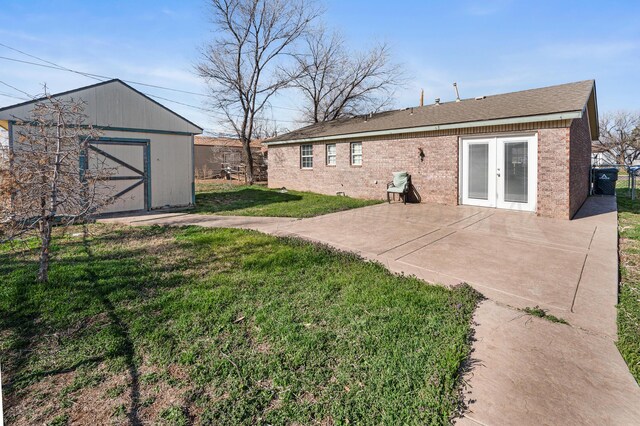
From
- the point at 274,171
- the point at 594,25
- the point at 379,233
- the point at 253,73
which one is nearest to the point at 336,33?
the point at 253,73

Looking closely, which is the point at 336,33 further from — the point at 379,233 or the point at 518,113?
the point at 379,233

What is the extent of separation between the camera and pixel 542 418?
196cm

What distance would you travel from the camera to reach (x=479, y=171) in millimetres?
9836

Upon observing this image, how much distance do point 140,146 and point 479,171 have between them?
1024 cm

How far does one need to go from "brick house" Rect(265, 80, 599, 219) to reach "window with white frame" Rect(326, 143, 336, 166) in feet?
0.07

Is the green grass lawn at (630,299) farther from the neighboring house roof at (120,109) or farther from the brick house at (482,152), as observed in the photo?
the neighboring house roof at (120,109)

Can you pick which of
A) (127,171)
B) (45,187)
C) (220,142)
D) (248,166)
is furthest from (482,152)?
(220,142)

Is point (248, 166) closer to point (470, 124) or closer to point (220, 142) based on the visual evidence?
point (220, 142)

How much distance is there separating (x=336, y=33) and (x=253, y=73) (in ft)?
23.9

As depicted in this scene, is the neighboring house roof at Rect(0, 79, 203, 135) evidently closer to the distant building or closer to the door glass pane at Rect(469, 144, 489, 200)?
the door glass pane at Rect(469, 144, 489, 200)

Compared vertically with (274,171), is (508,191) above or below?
below

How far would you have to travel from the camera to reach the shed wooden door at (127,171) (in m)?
9.38

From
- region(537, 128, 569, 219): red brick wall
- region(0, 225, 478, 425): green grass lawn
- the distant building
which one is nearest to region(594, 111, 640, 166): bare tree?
the distant building

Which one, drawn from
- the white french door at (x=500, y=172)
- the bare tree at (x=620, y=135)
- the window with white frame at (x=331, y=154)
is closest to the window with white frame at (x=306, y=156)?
the window with white frame at (x=331, y=154)
